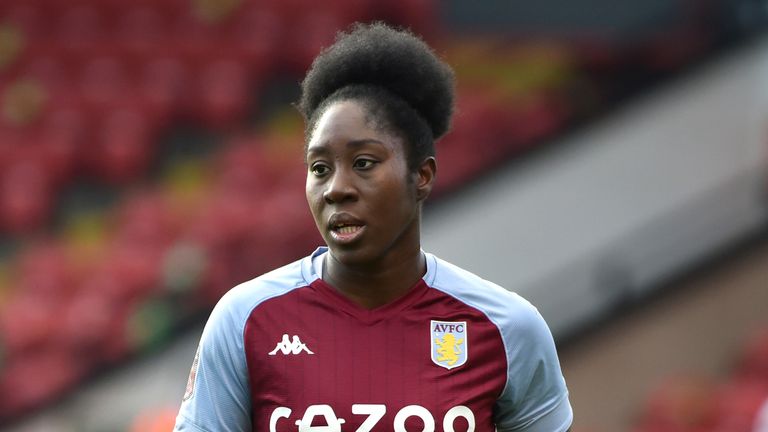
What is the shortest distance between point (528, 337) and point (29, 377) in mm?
6766

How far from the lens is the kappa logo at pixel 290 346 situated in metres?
2.76

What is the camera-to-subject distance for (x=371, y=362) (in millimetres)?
2770

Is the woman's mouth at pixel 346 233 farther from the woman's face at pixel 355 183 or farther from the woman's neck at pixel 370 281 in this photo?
the woman's neck at pixel 370 281

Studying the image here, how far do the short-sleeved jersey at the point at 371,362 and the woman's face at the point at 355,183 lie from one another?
0.15m

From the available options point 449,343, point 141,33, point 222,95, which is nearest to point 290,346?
point 449,343

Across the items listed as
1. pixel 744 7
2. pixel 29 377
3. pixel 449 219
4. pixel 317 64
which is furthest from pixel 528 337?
pixel 744 7

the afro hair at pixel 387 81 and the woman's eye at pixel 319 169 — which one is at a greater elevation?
the afro hair at pixel 387 81

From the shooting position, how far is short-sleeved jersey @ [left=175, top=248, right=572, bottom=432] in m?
2.73

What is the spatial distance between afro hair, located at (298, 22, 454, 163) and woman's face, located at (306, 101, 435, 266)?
0.05 metres

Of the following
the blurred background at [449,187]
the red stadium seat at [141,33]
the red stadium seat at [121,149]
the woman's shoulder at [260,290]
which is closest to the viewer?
the woman's shoulder at [260,290]

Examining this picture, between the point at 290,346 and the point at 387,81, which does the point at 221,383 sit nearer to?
the point at 290,346

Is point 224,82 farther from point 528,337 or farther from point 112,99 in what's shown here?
point 528,337

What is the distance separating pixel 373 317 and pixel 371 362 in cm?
10

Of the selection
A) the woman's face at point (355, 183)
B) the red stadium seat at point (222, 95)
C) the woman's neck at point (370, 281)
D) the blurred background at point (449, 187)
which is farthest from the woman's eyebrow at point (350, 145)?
the red stadium seat at point (222, 95)
